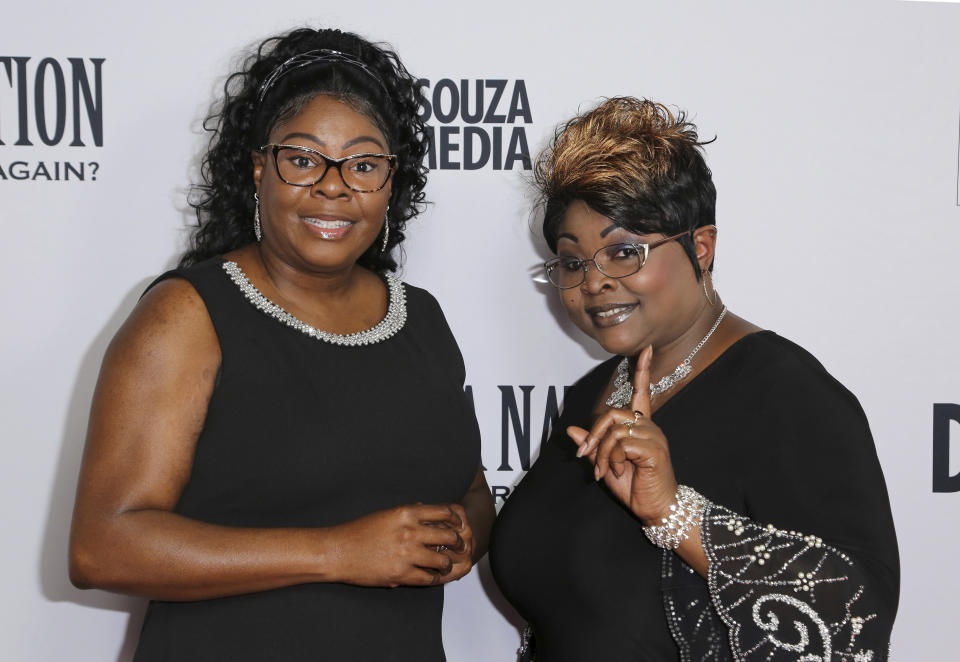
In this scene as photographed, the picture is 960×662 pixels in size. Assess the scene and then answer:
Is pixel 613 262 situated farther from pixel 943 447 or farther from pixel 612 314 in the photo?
pixel 943 447

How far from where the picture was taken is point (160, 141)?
1988mm

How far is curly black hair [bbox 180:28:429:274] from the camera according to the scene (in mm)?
1498

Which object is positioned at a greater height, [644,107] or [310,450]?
[644,107]

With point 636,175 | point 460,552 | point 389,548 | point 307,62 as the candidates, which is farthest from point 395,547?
point 307,62

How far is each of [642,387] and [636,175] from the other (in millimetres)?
356

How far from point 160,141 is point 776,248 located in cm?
141

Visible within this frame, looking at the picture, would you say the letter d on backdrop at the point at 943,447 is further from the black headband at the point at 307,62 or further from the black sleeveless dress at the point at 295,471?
the black headband at the point at 307,62

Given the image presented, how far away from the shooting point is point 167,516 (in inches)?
51.5

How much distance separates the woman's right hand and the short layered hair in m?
0.56

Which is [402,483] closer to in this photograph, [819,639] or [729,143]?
[819,639]

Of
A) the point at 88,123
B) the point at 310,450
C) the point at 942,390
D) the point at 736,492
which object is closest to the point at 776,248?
the point at 942,390

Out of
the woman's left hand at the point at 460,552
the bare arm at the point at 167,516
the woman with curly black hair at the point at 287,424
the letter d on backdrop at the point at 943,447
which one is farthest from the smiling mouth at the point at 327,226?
the letter d on backdrop at the point at 943,447

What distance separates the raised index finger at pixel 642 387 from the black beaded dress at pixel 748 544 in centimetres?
14

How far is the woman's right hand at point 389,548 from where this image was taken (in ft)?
4.48
